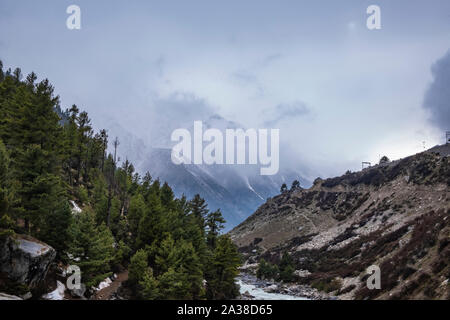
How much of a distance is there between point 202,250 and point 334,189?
11479 cm

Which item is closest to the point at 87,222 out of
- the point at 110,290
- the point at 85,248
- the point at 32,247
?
the point at 85,248

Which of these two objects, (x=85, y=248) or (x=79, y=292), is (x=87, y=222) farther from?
(x=79, y=292)

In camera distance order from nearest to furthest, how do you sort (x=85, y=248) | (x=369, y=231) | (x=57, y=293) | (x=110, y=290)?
(x=57, y=293), (x=85, y=248), (x=110, y=290), (x=369, y=231)

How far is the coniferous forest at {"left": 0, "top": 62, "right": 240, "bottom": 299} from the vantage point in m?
24.6

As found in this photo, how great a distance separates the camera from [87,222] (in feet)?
85.4

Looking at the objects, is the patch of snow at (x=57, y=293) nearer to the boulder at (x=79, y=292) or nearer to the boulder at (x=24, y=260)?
the boulder at (x=79, y=292)

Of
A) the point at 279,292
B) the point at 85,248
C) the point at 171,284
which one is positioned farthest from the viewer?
the point at 279,292

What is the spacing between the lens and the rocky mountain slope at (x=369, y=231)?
39.7 meters

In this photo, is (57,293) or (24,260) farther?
(57,293)

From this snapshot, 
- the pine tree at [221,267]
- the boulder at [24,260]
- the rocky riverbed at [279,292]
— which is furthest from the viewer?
the rocky riverbed at [279,292]

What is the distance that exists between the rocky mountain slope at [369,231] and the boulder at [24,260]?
106 ft

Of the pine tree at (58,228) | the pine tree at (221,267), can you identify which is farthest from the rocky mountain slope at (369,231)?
the pine tree at (58,228)

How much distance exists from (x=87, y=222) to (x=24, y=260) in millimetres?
6208
